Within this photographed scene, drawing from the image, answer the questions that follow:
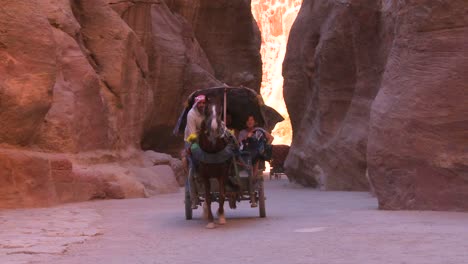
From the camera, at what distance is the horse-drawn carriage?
996 centimetres

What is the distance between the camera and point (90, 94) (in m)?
20.0

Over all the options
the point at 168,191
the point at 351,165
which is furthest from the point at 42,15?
the point at 351,165

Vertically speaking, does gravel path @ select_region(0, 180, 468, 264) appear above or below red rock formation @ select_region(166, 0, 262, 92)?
below

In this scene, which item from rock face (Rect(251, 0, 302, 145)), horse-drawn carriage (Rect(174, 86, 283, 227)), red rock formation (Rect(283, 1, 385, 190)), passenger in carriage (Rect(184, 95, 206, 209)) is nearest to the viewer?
horse-drawn carriage (Rect(174, 86, 283, 227))

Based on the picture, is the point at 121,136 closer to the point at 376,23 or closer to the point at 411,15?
the point at 376,23

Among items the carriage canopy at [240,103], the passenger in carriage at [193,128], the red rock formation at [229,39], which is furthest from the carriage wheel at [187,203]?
the red rock formation at [229,39]

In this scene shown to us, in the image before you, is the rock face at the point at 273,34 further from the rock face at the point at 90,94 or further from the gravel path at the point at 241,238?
the gravel path at the point at 241,238

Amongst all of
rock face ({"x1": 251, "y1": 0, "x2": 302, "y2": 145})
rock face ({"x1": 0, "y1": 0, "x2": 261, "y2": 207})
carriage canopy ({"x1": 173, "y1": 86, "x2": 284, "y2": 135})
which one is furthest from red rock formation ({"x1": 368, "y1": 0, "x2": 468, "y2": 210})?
rock face ({"x1": 251, "y1": 0, "x2": 302, "y2": 145})

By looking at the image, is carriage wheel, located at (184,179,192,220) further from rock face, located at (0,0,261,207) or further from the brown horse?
rock face, located at (0,0,261,207)

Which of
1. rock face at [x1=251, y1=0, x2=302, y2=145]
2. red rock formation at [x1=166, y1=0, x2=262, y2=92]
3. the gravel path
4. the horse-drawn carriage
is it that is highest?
rock face at [x1=251, y1=0, x2=302, y2=145]

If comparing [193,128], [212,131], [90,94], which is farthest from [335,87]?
[212,131]

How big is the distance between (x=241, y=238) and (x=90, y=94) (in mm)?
12385

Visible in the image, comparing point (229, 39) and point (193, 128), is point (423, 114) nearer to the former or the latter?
point (193, 128)

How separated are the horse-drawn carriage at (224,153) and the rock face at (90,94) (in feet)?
12.7
